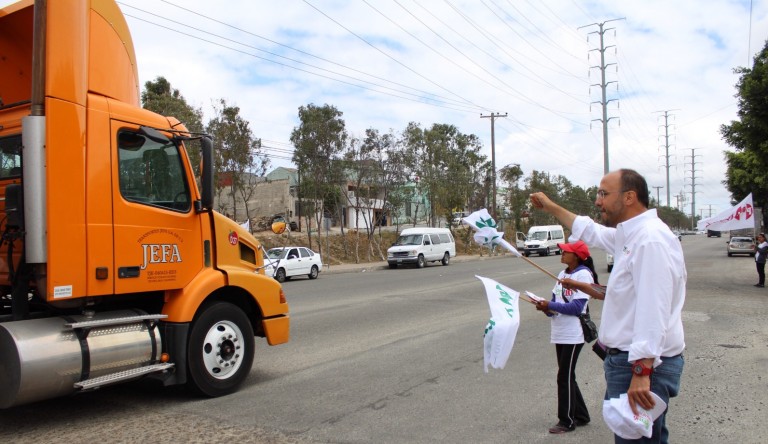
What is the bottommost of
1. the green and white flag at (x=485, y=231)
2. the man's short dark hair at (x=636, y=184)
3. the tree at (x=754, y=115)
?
the green and white flag at (x=485, y=231)

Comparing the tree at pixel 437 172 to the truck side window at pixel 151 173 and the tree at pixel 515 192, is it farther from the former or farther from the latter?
the truck side window at pixel 151 173

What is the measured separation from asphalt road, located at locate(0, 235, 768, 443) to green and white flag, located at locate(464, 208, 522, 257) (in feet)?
5.14

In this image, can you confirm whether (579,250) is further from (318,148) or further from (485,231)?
(318,148)

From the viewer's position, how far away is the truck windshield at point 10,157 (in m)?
5.01

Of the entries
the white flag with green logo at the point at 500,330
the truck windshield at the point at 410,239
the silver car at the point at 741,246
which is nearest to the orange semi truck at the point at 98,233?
the white flag with green logo at the point at 500,330

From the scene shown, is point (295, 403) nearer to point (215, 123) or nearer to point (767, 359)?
point (767, 359)

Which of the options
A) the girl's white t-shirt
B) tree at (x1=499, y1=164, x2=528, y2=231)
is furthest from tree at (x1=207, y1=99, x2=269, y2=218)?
tree at (x1=499, y1=164, x2=528, y2=231)

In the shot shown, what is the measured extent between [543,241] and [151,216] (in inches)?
1576

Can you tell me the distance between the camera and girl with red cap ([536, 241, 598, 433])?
4488 millimetres

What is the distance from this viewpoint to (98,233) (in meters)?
4.86

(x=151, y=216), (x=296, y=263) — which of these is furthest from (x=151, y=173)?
(x=296, y=263)

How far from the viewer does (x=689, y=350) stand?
7.85 metres

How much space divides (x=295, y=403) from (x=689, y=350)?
5.66m

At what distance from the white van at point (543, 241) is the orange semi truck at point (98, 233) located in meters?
38.5
